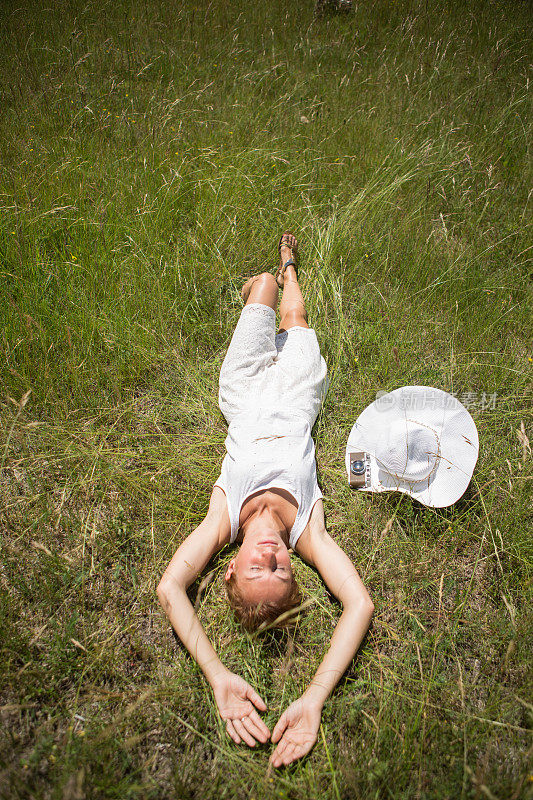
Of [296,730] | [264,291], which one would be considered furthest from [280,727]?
[264,291]

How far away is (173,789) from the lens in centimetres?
181

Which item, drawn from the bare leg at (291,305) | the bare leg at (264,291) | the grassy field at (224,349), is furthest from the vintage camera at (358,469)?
the bare leg at (264,291)

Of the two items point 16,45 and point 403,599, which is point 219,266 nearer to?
point 403,599

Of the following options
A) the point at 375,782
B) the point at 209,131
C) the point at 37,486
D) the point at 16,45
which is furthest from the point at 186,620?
the point at 16,45

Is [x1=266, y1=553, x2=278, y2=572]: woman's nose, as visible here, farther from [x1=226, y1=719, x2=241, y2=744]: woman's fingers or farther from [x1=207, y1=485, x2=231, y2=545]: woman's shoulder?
[x1=226, y1=719, x2=241, y2=744]: woman's fingers

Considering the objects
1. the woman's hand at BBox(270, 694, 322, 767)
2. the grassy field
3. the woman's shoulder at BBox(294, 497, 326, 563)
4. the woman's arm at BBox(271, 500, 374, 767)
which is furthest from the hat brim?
the woman's hand at BBox(270, 694, 322, 767)

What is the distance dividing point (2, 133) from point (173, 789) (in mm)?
4882

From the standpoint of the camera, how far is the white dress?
242cm

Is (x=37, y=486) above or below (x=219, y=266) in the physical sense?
below

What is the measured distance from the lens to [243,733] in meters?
1.93

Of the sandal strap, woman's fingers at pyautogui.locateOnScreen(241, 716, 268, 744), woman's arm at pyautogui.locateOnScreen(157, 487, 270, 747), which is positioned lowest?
woman's fingers at pyautogui.locateOnScreen(241, 716, 268, 744)

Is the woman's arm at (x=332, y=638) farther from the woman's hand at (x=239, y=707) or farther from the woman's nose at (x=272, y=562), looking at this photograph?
the woman's nose at (x=272, y=562)

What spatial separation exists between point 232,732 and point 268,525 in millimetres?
884

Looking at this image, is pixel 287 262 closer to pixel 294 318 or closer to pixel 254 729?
pixel 294 318
